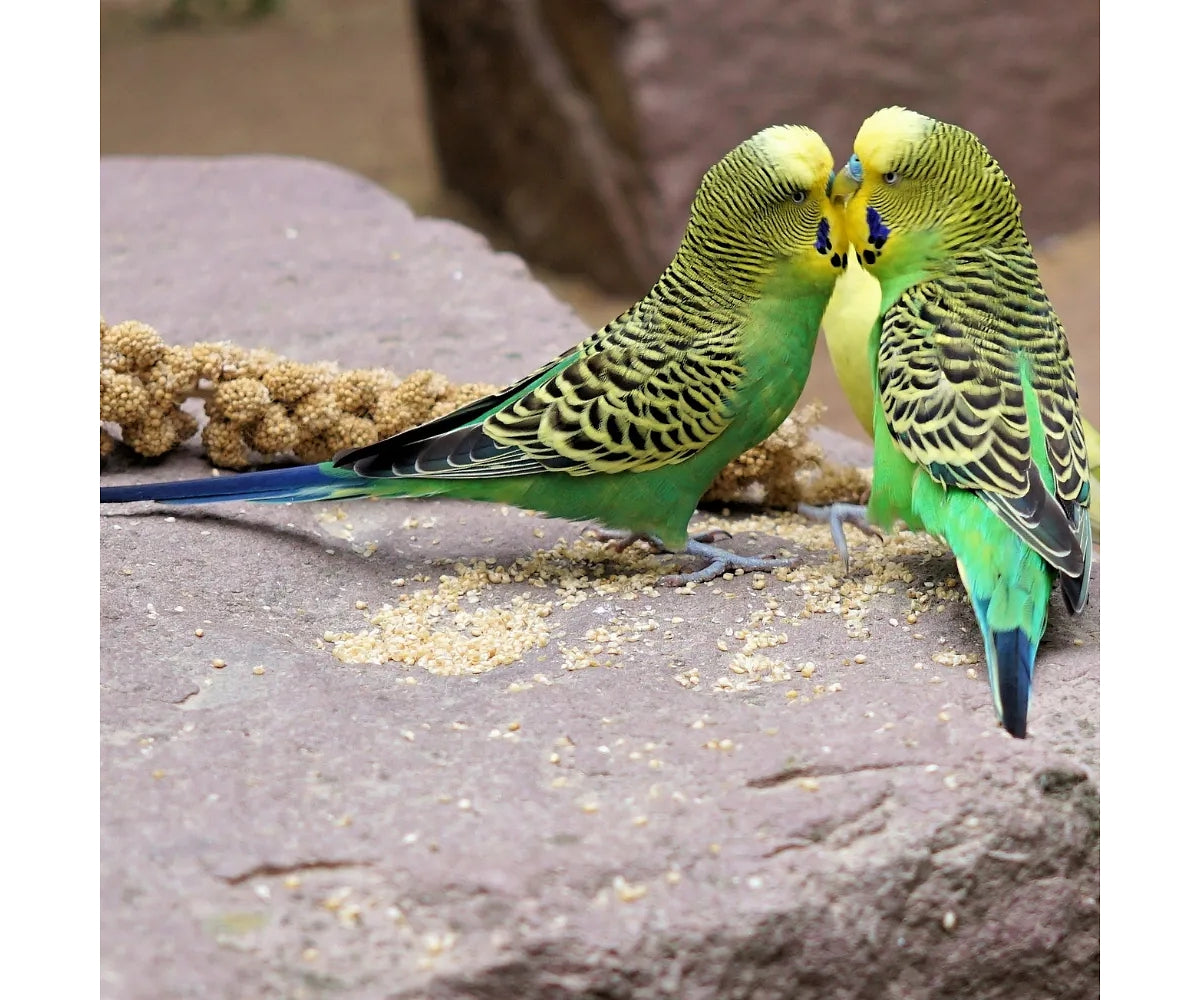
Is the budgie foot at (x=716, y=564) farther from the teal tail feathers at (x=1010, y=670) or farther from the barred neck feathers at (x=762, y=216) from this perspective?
the teal tail feathers at (x=1010, y=670)

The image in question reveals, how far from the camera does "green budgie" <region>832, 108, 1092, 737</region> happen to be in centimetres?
302

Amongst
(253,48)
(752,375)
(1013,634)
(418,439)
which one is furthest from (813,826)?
(253,48)

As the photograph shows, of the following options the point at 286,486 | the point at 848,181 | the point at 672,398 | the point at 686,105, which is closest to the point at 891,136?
the point at 848,181

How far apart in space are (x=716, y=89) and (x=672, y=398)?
493 centimetres

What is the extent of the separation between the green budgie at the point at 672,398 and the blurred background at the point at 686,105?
317 centimetres

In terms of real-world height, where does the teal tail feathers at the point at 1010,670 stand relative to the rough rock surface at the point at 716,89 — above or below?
below

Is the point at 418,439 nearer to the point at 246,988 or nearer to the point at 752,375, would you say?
the point at 752,375

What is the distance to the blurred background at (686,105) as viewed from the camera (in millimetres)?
7887

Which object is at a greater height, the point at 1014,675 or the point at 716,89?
the point at 716,89

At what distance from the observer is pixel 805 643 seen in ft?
10.5

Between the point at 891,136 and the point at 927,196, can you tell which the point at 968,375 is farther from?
the point at 891,136

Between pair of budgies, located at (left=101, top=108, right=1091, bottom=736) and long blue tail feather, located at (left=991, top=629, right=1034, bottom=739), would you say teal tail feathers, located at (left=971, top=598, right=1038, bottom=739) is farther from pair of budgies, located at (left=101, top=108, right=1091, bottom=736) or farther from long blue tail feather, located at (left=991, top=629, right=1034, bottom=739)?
pair of budgies, located at (left=101, top=108, right=1091, bottom=736)

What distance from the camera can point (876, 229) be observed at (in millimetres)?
3422

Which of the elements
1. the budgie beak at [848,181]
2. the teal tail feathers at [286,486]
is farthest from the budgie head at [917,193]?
the teal tail feathers at [286,486]
